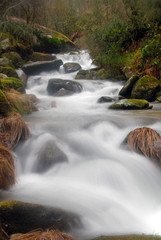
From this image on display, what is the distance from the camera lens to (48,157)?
3354 millimetres

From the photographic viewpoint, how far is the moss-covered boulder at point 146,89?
8.30m

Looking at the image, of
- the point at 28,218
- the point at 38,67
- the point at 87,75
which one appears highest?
the point at 38,67

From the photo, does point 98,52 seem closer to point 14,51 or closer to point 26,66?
point 26,66

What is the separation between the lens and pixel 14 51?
14.6m

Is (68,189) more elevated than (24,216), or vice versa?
(24,216)

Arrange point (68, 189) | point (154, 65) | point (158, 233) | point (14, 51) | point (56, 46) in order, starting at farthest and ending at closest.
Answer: point (56, 46) < point (14, 51) < point (154, 65) < point (68, 189) < point (158, 233)

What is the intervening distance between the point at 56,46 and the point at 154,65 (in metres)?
12.7

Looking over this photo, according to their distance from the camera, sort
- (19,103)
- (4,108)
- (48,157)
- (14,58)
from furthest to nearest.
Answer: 1. (14,58)
2. (19,103)
3. (4,108)
4. (48,157)

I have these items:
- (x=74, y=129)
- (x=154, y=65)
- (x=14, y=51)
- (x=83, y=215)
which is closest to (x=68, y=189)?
(x=83, y=215)

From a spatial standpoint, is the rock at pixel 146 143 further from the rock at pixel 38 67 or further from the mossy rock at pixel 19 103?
the rock at pixel 38 67

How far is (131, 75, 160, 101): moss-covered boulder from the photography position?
8.30m

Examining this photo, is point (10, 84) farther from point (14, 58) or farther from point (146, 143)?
point (14, 58)

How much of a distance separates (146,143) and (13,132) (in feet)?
7.68

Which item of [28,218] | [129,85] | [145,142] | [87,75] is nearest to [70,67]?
[87,75]
